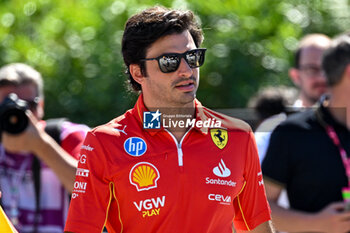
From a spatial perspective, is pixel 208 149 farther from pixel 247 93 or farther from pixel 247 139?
pixel 247 93

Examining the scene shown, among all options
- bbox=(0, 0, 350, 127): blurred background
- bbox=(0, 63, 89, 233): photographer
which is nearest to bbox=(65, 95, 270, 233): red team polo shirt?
bbox=(0, 63, 89, 233): photographer

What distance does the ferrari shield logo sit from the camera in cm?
341

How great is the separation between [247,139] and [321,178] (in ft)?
3.83

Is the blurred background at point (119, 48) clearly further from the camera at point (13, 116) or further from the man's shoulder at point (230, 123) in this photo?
the man's shoulder at point (230, 123)

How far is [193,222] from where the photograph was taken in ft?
10.6

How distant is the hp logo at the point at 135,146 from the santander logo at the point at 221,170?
31 centimetres

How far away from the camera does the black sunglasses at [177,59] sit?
3.38m

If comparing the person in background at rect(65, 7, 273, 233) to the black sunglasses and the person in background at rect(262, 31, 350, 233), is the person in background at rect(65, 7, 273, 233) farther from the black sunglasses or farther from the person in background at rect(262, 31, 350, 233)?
the person in background at rect(262, 31, 350, 233)

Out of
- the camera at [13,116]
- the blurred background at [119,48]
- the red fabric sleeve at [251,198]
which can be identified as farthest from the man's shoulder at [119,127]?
the blurred background at [119,48]

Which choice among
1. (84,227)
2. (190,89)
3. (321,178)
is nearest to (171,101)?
(190,89)

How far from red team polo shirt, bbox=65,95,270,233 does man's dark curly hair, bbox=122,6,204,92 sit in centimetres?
29

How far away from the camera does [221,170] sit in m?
3.35

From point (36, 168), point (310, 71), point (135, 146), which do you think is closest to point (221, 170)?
point (135, 146)

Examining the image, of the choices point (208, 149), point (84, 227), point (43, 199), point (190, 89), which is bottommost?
point (43, 199)
